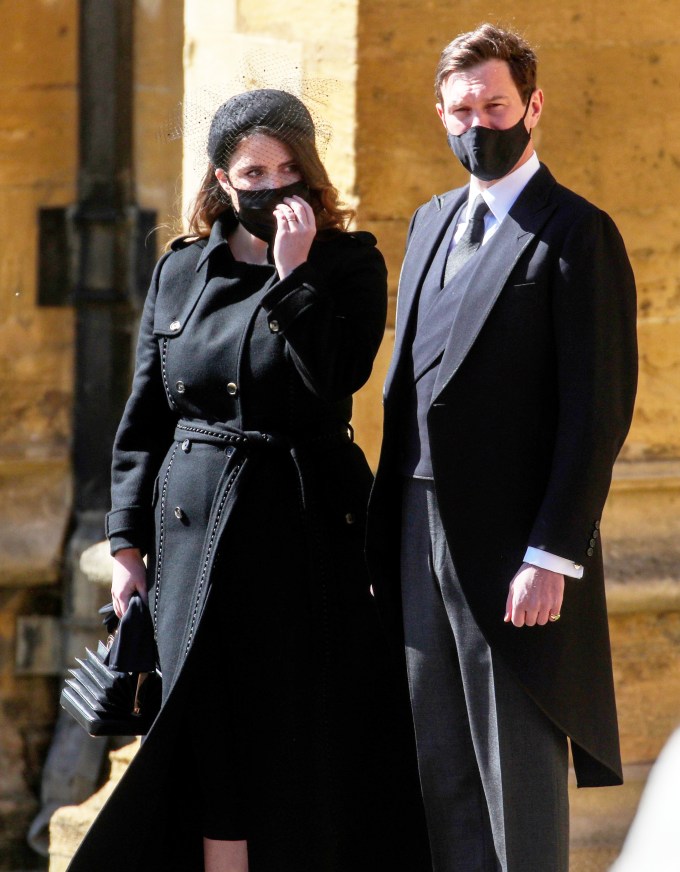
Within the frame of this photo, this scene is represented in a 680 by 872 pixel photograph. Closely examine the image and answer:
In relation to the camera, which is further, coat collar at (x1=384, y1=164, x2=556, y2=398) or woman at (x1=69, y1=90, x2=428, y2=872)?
woman at (x1=69, y1=90, x2=428, y2=872)

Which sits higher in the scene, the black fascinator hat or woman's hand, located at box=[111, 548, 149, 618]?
the black fascinator hat

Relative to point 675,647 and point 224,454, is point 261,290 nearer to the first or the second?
point 224,454

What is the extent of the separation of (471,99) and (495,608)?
895 millimetres

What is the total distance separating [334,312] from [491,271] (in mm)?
362

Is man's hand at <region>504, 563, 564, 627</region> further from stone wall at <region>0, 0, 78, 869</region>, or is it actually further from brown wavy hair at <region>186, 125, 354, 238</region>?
stone wall at <region>0, 0, 78, 869</region>

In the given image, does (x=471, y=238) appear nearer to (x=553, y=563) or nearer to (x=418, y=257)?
(x=418, y=257)

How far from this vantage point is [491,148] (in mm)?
2535

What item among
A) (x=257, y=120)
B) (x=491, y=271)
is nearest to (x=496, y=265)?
(x=491, y=271)

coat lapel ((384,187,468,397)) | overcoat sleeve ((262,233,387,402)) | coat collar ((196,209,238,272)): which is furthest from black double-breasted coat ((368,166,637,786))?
coat collar ((196,209,238,272))

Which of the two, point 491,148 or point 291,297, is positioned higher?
point 491,148

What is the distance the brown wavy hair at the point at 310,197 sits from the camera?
2789 millimetres

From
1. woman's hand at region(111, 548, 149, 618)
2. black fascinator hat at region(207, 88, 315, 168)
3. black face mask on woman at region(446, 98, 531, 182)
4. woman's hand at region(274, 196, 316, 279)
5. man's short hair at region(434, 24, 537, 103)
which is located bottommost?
woman's hand at region(111, 548, 149, 618)

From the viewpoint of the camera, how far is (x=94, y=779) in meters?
5.38

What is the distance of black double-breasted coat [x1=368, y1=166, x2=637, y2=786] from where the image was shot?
8.04 ft
